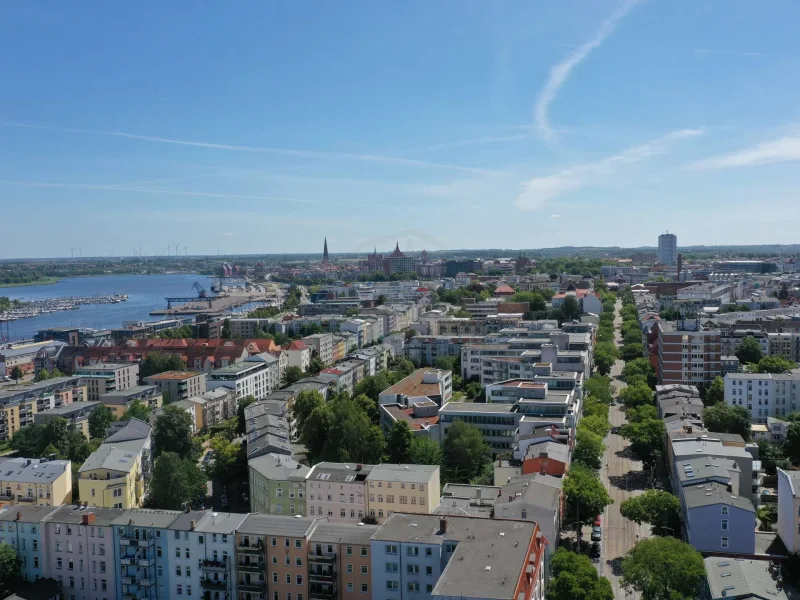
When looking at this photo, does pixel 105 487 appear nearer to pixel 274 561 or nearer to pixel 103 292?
pixel 274 561

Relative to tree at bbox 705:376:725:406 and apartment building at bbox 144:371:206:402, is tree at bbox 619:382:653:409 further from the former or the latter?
apartment building at bbox 144:371:206:402

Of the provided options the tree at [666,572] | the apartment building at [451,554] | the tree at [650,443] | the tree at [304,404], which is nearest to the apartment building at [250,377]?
the tree at [304,404]

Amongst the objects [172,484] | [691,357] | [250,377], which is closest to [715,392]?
[691,357]

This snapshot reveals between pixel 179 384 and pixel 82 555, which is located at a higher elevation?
pixel 179 384

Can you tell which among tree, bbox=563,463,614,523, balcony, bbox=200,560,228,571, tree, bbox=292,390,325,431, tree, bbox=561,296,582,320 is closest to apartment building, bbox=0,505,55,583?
balcony, bbox=200,560,228,571

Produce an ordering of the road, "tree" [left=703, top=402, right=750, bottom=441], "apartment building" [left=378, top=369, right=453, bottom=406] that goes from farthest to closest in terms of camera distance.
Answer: "apartment building" [left=378, top=369, right=453, bottom=406], "tree" [left=703, top=402, right=750, bottom=441], the road

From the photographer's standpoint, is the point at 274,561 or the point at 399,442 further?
the point at 399,442
